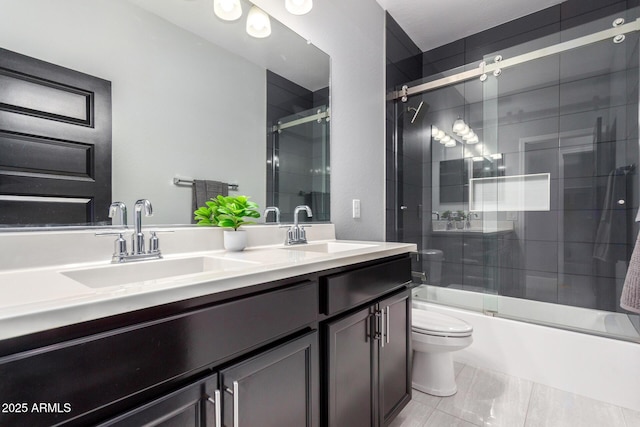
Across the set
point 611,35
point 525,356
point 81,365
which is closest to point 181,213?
point 81,365

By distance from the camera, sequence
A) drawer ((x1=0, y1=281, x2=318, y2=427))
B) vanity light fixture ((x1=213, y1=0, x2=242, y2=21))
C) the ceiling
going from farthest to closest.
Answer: the ceiling < vanity light fixture ((x1=213, y1=0, x2=242, y2=21)) < drawer ((x1=0, y1=281, x2=318, y2=427))

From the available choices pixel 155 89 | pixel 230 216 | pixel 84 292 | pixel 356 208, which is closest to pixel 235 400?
pixel 84 292

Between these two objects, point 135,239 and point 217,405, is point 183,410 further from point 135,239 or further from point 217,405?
point 135,239

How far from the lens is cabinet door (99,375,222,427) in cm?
53

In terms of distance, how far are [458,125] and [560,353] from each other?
6.04 ft

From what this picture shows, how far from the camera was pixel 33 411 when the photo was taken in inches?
16.6

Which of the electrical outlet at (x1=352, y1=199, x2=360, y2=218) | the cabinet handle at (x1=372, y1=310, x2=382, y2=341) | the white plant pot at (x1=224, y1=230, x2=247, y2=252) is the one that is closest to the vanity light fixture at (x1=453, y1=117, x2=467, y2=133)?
the electrical outlet at (x1=352, y1=199, x2=360, y2=218)

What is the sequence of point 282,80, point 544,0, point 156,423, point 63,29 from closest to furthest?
point 156,423
point 63,29
point 282,80
point 544,0

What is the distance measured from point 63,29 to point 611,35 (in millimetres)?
3008

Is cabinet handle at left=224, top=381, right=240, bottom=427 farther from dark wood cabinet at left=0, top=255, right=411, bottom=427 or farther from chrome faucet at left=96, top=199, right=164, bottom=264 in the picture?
chrome faucet at left=96, top=199, right=164, bottom=264

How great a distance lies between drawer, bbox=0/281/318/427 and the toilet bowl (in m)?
1.19

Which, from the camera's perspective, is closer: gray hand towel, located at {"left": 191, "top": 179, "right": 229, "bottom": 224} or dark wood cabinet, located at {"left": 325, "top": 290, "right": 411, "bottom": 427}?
dark wood cabinet, located at {"left": 325, "top": 290, "right": 411, "bottom": 427}

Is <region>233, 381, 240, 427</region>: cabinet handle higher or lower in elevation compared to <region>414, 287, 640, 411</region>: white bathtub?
higher

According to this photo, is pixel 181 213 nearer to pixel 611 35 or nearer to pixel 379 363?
pixel 379 363
